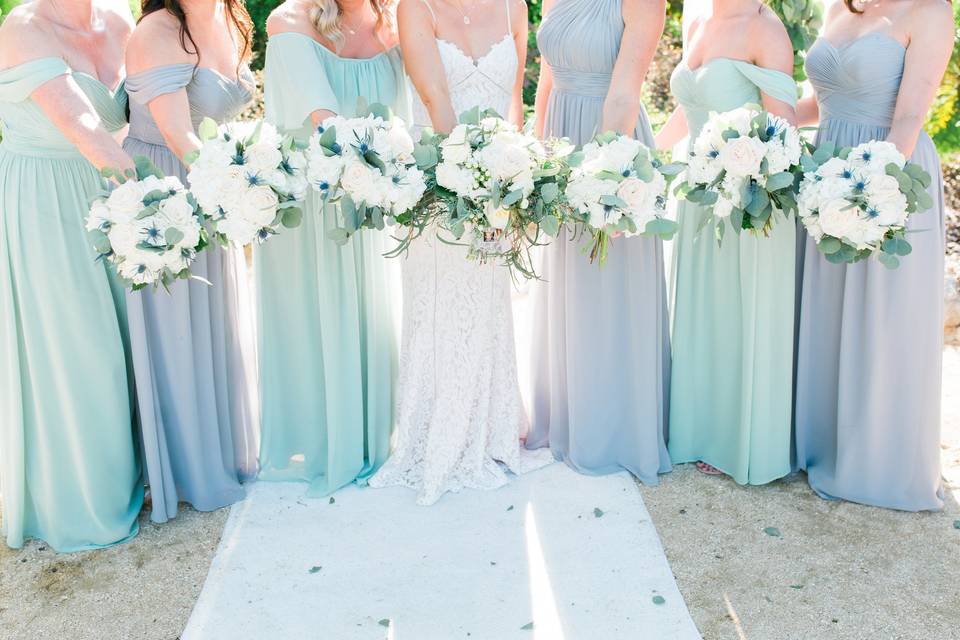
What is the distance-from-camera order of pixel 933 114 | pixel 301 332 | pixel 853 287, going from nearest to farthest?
pixel 853 287 < pixel 301 332 < pixel 933 114

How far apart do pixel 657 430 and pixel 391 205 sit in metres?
1.85

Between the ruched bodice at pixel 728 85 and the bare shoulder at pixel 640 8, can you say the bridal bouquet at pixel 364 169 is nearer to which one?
the bare shoulder at pixel 640 8

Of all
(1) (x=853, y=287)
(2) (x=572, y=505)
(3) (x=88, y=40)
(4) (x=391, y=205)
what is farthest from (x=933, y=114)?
(3) (x=88, y=40)

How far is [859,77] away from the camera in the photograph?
4.10 meters

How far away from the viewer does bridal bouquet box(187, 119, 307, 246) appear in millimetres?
3488

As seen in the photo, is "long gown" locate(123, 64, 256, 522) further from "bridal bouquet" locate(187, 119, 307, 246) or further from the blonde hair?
"bridal bouquet" locate(187, 119, 307, 246)

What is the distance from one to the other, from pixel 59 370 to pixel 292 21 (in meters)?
1.79

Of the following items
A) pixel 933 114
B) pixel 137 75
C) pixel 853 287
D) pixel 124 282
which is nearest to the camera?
pixel 124 282

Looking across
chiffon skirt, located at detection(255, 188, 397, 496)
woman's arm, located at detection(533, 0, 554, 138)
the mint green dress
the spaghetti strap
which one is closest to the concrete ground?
the mint green dress

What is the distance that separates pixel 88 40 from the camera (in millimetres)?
4066

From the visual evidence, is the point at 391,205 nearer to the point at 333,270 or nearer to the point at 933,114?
the point at 333,270

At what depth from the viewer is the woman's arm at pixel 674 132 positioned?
192 inches

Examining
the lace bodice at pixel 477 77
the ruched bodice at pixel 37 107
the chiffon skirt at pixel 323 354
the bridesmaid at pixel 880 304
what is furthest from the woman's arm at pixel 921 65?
the ruched bodice at pixel 37 107

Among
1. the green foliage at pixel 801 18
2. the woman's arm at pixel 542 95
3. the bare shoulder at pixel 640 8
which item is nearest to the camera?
the bare shoulder at pixel 640 8
